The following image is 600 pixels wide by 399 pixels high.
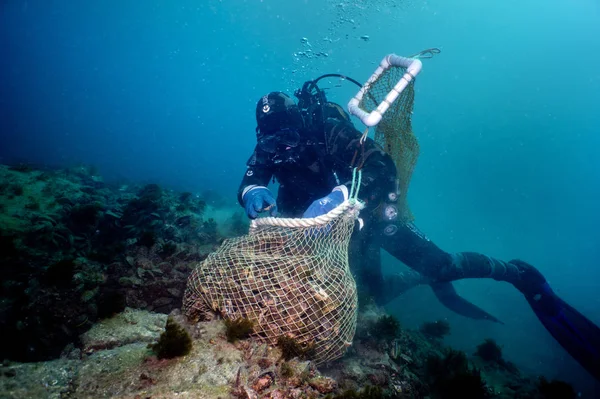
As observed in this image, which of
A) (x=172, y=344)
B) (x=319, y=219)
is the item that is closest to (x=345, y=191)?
(x=319, y=219)

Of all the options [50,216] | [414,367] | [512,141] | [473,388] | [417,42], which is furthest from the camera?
[512,141]

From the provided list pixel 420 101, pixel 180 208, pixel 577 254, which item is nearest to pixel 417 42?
pixel 420 101

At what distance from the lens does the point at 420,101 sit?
10538 centimetres

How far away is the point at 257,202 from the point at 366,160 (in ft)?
7.20

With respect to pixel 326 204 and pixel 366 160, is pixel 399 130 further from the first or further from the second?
pixel 326 204

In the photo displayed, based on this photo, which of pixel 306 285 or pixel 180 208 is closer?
pixel 306 285

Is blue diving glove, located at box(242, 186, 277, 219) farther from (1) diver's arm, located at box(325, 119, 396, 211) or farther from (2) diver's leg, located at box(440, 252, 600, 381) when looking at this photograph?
(2) diver's leg, located at box(440, 252, 600, 381)

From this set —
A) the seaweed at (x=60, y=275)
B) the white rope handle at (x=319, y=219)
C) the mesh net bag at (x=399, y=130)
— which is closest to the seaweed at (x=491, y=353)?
the mesh net bag at (x=399, y=130)

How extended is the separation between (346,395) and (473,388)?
2927 millimetres

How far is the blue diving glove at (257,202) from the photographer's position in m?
4.43

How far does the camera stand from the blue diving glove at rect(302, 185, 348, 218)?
3.91 meters

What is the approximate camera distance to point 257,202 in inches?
178

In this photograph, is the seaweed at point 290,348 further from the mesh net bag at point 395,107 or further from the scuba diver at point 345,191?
the mesh net bag at point 395,107

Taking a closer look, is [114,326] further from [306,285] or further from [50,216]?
[50,216]
